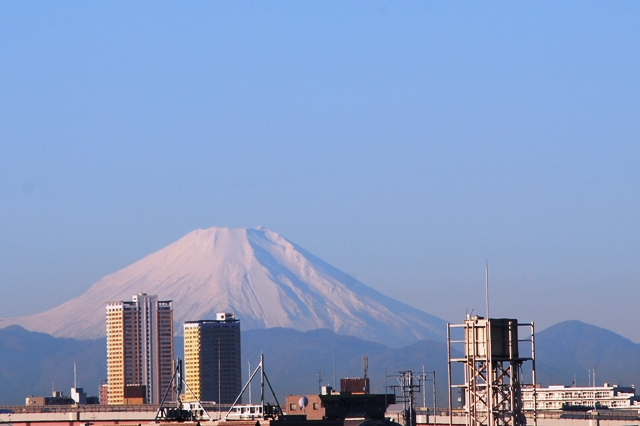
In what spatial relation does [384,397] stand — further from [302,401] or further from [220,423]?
[220,423]

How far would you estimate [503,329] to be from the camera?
50281 millimetres

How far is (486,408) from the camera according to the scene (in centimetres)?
5094

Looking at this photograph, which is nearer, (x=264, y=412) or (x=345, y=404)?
(x=264, y=412)

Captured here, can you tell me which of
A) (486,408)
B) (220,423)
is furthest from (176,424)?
(486,408)

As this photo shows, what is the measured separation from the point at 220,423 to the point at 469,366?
54.0m

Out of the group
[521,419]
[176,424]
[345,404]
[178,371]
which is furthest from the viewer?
[345,404]

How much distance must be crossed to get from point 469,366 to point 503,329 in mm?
2004

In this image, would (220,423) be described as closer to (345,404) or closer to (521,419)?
(521,419)

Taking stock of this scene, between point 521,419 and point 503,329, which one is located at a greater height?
point 503,329

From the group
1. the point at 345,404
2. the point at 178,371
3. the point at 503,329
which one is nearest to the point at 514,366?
the point at 503,329

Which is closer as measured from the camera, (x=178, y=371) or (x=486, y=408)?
(x=486, y=408)

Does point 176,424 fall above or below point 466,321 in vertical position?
below

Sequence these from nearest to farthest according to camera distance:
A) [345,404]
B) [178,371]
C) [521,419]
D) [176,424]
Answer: [521,419] → [176,424] → [178,371] → [345,404]

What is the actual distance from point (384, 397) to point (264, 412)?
55.3 m
